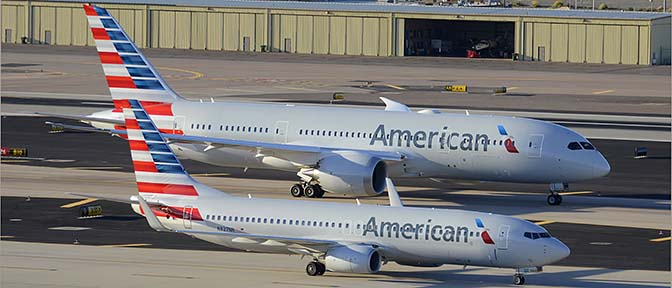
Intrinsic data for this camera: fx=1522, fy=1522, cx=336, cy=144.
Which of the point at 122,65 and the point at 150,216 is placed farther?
the point at 122,65

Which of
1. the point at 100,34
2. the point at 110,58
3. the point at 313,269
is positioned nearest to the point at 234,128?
the point at 110,58

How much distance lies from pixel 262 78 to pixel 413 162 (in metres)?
69.9

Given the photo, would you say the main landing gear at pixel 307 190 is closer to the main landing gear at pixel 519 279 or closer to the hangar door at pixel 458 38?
the main landing gear at pixel 519 279

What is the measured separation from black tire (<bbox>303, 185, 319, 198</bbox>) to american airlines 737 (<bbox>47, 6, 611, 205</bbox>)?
0.05 metres

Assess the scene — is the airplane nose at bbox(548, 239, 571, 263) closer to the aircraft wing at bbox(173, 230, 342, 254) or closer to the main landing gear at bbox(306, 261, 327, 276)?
the aircraft wing at bbox(173, 230, 342, 254)

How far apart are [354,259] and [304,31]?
11723cm

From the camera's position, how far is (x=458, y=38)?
175875mm

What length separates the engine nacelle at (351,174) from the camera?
68.8 meters

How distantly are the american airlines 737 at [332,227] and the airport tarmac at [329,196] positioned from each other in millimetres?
1099

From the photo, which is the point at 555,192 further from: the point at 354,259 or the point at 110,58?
the point at 354,259

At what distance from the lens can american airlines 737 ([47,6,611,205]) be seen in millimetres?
69438

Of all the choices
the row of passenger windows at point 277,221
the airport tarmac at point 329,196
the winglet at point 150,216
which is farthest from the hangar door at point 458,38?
the row of passenger windows at point 277,221

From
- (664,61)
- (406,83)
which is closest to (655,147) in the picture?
(406,83)

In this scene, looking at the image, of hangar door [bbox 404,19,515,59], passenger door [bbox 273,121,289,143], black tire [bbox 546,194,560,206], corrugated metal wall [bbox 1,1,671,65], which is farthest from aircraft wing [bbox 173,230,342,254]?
hangar door [bbox 404,19,515,59]
